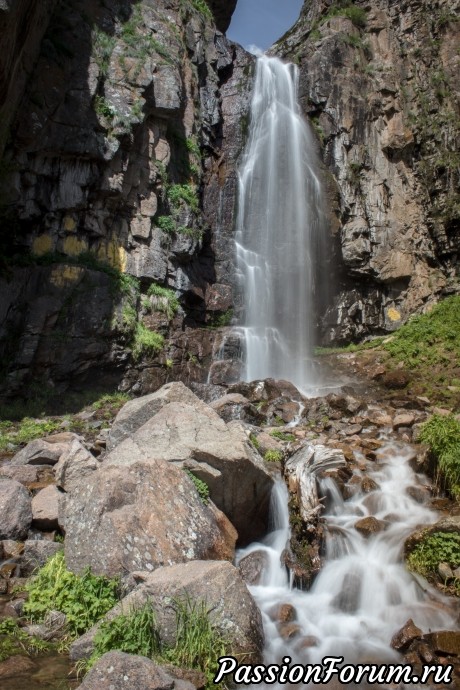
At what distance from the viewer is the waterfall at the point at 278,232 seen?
815 inches

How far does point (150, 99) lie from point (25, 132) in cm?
556

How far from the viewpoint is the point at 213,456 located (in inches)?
250

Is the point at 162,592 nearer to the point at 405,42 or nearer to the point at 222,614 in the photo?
the point at 222,614

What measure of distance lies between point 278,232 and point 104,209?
8.76m

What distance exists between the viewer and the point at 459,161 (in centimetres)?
2259

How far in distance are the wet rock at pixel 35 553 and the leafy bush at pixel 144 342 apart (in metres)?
11.3

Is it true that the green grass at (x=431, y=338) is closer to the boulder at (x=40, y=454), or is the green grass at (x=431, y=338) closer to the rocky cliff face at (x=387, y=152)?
the rocky cliff face at (x=387, y=152)

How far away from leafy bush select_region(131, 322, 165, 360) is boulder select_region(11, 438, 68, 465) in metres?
8.04

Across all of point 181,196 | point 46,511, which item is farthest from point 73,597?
point 181,196

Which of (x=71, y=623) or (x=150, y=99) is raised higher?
(x=150, y=99)

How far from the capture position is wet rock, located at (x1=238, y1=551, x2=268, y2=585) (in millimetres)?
6094

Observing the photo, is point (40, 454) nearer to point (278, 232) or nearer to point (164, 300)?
point (164, 300)

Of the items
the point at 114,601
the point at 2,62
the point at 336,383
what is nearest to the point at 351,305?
the point at 336,383

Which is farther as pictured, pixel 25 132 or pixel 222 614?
pixel 25 132
